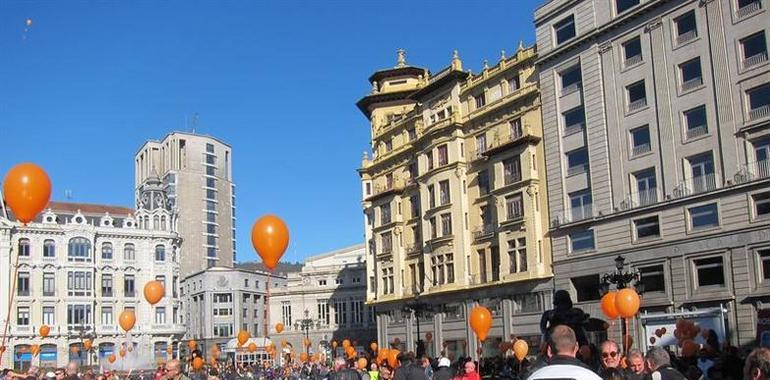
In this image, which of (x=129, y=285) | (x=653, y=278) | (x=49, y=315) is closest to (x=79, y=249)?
(x=129, y=285)

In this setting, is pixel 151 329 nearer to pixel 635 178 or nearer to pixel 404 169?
pixel 404 169

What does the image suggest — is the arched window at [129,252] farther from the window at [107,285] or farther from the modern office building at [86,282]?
the window at [107,285]

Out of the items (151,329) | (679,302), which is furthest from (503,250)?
(151,329)

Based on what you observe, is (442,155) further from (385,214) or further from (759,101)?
(759,101)

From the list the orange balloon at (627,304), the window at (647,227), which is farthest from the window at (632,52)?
the orange balloon at (627,304)

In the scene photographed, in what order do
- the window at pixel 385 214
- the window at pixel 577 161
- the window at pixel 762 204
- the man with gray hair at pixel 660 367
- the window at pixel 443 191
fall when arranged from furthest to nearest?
1. the window at pixel 385 214
2. the window at pixel 443 191
3. the window at pixel 577 161
4. the window at pixel 762 204
5. the man with gray hair at pixel 660 367

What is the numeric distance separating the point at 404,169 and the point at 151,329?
33083mm

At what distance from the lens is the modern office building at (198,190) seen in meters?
104

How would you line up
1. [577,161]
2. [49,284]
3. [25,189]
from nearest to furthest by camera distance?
[25,189], [577,161], [49,284]

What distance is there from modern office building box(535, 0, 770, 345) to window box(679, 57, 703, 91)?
0.19ft

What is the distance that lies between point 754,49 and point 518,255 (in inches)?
620

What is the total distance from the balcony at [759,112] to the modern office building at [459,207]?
39.1 feet

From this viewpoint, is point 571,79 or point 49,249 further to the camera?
point 49,249

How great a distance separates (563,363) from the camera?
4.89 metres
